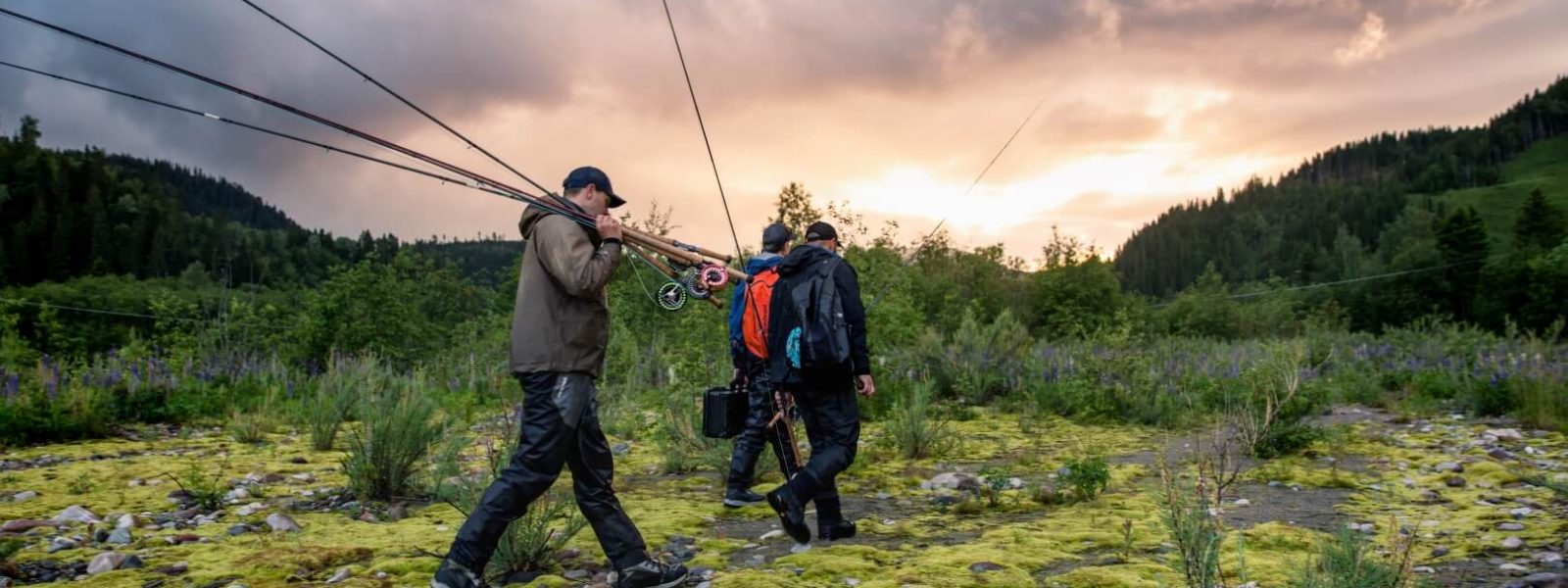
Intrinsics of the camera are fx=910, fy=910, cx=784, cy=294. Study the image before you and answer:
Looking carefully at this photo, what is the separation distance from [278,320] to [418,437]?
15.9 metres

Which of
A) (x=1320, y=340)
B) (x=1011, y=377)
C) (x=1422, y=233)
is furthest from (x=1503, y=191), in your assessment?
(x=1011, y=377)

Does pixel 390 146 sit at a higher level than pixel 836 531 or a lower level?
higher

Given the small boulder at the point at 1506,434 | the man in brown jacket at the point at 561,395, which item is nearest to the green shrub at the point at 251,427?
the man in brown jacket at the point at 561,395

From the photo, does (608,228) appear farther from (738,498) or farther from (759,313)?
(738,498)

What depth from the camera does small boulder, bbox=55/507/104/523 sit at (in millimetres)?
6051

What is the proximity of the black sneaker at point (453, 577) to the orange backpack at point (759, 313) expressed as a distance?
10.5 feet

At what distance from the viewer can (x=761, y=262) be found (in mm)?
7523

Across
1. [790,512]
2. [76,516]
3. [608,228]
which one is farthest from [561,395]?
[76,516]

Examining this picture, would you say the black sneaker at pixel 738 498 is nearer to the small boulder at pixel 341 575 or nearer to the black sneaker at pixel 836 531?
the black sneaker at pixel 836 531

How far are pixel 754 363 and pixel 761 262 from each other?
33.4 inches

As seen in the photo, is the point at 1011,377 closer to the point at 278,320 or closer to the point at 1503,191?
the point at 278,320

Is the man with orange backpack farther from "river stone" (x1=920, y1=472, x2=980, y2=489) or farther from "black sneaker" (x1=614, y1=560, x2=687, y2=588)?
"black sneaker" (x1=614, y1=560, x2=687, y2=588)

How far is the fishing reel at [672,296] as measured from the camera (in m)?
5.78

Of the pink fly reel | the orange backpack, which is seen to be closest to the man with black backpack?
the pink fly reel
